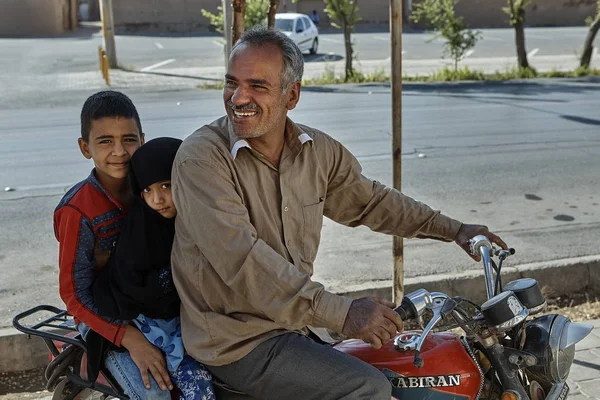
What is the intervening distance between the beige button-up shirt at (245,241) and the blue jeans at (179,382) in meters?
0.08

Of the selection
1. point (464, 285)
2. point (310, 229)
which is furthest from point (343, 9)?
Answer: point (310, 229)

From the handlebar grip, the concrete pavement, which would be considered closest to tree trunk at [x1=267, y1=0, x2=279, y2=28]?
the handlebar grip

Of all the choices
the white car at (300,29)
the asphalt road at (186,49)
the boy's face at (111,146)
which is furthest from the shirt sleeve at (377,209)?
the white car at (300,29)

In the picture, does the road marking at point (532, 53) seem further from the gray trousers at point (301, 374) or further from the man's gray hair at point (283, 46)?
the gray trousers at point (301, 374)

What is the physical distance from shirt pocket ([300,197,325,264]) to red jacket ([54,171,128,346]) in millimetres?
659

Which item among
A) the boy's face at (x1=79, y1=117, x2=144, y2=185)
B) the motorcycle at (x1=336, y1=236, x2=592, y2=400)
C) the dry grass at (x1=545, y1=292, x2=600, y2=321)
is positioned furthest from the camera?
the dry grass at (x1=545, y1=292, x2=600, y2=321)

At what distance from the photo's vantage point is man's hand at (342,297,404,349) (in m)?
2.24

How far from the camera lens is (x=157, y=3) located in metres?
41.7

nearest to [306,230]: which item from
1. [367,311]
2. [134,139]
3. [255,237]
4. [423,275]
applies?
[255,237]

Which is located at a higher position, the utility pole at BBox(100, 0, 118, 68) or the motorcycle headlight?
the utility pole at BBox(100, 0, 118, 68)

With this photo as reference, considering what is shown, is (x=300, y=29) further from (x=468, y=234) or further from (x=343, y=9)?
(x=468, y=234)

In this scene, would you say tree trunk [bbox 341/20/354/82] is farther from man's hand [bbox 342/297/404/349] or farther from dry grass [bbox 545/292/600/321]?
man's hand [bbox 342/297/404/349]

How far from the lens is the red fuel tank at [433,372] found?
8.07 ft

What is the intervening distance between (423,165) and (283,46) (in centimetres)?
712
